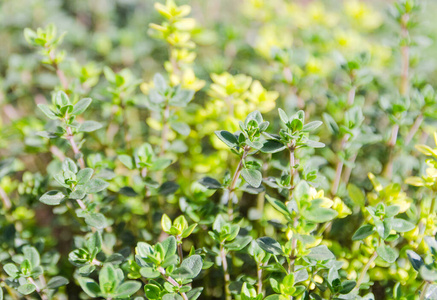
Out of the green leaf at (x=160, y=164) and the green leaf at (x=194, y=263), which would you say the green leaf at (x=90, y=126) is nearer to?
the green leaf at (x=160, y=164)

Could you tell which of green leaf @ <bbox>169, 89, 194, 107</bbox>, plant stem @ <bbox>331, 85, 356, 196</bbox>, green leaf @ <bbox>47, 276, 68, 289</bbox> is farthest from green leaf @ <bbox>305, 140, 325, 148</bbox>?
green leaf @ <bbox>47, 276, 68, 289</bbox>

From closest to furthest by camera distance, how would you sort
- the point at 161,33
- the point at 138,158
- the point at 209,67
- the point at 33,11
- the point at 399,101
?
the point at 138,158 → the point at 399,101 → the point at 161,33 → the point at 209,67 → the point at 33,11

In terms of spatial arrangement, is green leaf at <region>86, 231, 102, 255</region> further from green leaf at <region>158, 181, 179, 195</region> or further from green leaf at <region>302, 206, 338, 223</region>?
green leaf at <region>302, 206, 338, 223</region>

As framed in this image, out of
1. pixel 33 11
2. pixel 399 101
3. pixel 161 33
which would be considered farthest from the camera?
pixel 33 11

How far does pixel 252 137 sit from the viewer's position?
949 millimetres

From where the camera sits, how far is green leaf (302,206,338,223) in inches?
32.1

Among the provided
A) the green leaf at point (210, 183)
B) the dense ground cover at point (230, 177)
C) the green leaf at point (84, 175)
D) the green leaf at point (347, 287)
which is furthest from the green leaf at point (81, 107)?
the green leaf at point (347, 287)

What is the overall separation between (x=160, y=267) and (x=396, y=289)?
2.08 feet

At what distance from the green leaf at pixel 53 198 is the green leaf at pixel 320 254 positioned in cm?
63

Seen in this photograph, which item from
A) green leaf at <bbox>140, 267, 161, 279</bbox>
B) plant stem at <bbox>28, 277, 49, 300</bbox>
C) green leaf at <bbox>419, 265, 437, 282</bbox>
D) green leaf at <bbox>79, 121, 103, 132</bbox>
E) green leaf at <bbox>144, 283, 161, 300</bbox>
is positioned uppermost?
green leaf at <bbox>79, 121, 103, 132</bbox>

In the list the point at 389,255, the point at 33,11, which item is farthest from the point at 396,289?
the point at 33,11

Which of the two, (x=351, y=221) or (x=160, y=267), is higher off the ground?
(x=160, y=267)

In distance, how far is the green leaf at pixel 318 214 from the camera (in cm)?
81

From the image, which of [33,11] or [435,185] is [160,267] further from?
[33,11]
